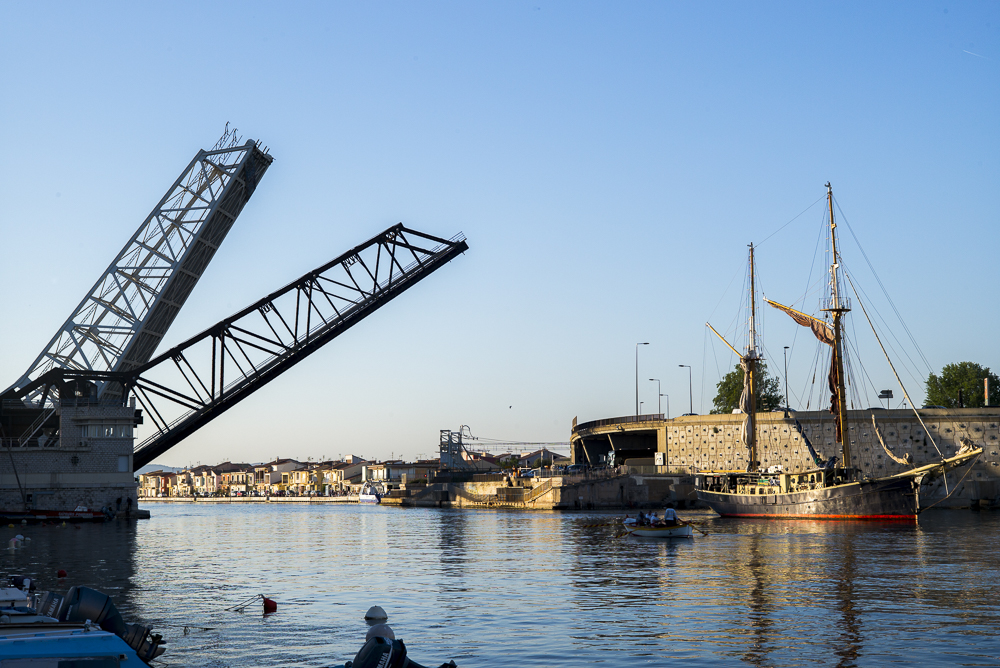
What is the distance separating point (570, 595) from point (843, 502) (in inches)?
1618

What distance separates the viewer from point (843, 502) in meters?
59.8

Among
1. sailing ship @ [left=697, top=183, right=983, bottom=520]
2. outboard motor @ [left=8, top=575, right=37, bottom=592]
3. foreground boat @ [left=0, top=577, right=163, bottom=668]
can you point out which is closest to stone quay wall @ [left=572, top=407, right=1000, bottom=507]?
sailing ship @ [left=697, top=183, right=983, bottom=520]

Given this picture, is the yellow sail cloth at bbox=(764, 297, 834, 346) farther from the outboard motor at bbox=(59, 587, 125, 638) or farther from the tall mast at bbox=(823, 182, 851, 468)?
the outboard motor at bbox=(59, 587, 125, 638)

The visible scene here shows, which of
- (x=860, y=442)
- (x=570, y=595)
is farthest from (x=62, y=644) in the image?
(x=860, y=442)

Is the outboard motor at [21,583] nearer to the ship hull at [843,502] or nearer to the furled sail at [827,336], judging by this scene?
the ship hull at [843,502]

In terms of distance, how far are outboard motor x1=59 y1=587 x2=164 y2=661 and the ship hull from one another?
52995 mm

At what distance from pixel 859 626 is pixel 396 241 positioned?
35674 mm

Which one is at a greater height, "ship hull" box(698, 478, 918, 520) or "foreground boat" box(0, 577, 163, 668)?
"foreground boat" box(0, 577, 163, 668)

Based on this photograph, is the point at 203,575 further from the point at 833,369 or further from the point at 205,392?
the point at 833,369

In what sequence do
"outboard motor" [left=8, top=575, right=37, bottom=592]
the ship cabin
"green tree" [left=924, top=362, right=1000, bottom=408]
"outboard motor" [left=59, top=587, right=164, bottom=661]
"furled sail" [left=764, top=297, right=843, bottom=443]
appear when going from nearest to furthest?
"outboard motor" [left=59, top=587, right=164, bottom=661] → "outboard motor" [left=8, top=575, right=37, bottom=592] → the ship cabin → "furled sail" [left=764, top=297, right=843, bottom=443] → "green tree" [left=924, top=362, right=1000, bottom=408]

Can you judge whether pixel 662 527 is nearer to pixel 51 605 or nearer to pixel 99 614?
pixel 51 605

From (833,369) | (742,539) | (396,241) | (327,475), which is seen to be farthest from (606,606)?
(327,475)

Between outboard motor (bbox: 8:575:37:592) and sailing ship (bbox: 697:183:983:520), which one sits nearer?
outboard motor (bbox: 8:575:37:592)

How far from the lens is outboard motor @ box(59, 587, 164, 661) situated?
12719mm
